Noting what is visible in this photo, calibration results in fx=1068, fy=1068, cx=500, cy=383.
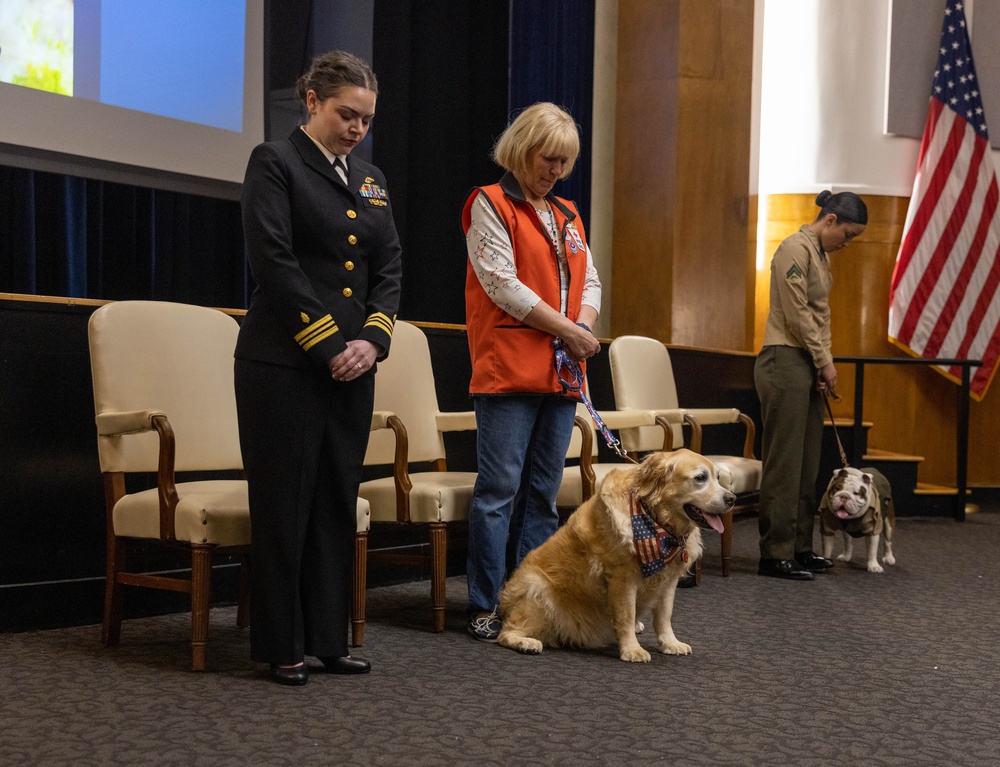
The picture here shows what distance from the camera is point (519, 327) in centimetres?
294

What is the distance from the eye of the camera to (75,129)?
4.33 m

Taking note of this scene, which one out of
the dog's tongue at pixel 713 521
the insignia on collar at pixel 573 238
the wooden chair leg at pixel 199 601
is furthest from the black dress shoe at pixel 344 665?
the insignia on collar at pixel 573 238

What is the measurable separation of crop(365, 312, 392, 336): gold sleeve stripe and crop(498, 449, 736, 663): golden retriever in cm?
76

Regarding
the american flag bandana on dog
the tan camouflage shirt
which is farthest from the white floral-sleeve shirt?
the tan camouflage shirt

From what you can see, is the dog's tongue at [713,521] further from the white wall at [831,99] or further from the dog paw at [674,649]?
the white wall at [831,99]

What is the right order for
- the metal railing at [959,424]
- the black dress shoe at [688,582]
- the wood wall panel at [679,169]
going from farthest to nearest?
the wood wall panel at [679,169] < the metal railing at [959,424] < the black dress shoe at [688,582]

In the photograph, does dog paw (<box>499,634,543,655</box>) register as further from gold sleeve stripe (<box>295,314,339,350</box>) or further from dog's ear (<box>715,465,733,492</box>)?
gold sleeve stripe (<box>295,314,339,350</box>)

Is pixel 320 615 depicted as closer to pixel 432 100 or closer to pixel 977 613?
pixel 977 613

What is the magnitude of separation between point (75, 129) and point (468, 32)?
248cm

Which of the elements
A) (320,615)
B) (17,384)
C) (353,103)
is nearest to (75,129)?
(17,384)

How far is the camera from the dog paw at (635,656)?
281 cm

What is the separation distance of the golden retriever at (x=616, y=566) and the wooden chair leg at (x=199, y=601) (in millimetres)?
810

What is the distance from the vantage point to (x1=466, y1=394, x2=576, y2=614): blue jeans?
2934 mm

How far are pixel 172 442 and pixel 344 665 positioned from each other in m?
0.69
